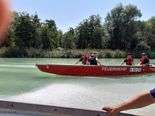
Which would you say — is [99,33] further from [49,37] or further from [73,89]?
[73,89]

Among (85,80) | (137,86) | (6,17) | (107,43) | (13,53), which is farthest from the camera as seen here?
(107,43)

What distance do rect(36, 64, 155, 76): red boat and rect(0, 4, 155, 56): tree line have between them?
40.4 meters

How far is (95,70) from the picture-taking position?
21047 millimetres

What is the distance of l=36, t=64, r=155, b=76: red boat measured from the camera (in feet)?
69.1

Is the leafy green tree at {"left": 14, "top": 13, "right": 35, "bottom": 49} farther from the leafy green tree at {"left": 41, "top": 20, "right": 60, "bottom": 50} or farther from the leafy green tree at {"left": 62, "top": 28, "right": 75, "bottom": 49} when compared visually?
the leafy green tree at {"left": 62, "top": 28, "right": 75, "bottom": 49}

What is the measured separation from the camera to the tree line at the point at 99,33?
64.8 m

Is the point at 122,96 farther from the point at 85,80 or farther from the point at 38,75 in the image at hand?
the point at 38,75

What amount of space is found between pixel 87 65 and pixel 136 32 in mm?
54771

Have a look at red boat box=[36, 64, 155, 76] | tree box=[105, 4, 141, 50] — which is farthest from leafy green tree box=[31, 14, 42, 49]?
red boat box=[36, 64, 155, 76]

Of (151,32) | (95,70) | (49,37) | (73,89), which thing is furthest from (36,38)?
(73,89)

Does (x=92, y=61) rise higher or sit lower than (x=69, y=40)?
lower

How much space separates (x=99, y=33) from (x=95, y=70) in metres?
50.4

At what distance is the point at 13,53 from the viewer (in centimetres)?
5534

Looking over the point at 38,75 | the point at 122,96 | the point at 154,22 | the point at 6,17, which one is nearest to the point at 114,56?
the point at 154,22
